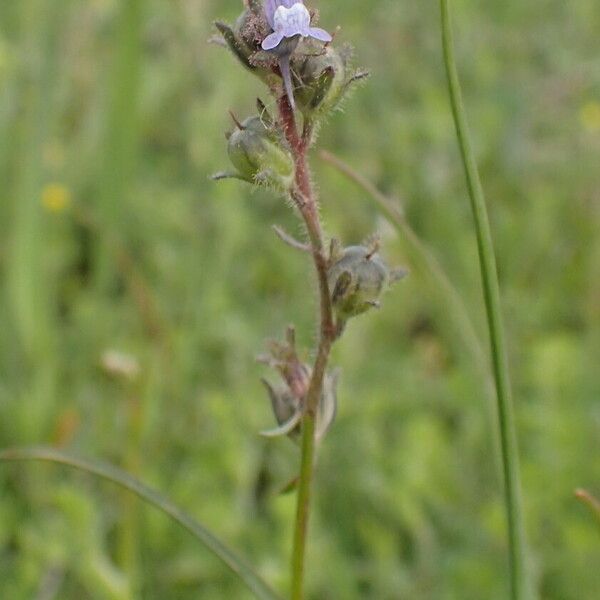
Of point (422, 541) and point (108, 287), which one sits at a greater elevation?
point (108, 287)

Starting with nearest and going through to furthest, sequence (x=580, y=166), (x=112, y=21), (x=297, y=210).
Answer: (x=297, y=210) < (x=580, y=166) < (x=112, y=21)

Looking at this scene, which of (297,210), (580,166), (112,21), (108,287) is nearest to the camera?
(297,210)

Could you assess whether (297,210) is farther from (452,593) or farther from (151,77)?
(151,77)

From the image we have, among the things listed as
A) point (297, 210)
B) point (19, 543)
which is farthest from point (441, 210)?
point (297, 210)

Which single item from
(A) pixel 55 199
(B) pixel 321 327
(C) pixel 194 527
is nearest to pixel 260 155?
(B) pixel 321 327

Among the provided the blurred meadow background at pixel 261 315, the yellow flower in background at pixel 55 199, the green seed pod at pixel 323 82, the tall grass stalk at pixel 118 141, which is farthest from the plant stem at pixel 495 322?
the yellow flower in background at pixel 55 199

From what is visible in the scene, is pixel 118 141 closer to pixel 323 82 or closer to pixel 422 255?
pixel 422 255

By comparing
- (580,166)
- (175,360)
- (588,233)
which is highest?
(580,166)

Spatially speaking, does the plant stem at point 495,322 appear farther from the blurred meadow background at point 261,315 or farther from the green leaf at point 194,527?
the blurred meadow background at point 261,315
